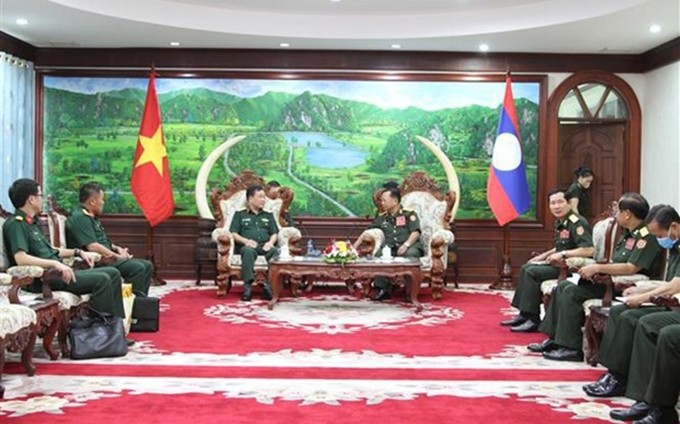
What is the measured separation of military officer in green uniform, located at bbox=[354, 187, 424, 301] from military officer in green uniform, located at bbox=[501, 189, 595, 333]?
2237mm

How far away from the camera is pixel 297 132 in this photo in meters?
11.2

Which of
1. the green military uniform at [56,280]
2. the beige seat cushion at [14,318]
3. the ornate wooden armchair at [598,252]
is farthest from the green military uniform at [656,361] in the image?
the green military uniform at [56,280]

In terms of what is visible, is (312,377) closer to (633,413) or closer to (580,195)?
(633,413)

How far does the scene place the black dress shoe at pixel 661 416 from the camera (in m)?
4.04

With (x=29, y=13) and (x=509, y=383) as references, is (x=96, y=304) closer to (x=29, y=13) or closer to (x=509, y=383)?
(x=509, y=383)

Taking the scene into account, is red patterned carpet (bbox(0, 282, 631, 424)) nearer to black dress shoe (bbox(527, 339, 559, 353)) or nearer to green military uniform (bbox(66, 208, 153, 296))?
black dress shoe (bbox(527, 339, 559, 353))

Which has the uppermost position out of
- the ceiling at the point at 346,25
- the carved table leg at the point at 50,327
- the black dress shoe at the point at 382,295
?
the ceiling at the point at 346,25

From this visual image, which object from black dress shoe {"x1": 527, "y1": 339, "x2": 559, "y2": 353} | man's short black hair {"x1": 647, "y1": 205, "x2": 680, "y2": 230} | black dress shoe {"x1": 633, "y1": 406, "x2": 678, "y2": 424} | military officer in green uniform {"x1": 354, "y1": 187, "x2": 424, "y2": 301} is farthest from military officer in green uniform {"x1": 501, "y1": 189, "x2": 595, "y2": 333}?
black dress shoe {"x1": 633, "y1": 406, "x2": 678, "y2": 424}

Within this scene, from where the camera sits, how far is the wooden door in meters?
11.2

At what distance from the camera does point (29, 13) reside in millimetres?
9008

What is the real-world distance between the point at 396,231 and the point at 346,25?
274 centimetres

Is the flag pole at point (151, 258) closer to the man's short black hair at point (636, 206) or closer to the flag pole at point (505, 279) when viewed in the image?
the flag pole at point (505, 279)

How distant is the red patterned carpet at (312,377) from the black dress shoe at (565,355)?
97 mm

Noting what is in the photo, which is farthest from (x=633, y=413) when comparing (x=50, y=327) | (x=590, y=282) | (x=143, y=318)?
(x=143, y=318)
